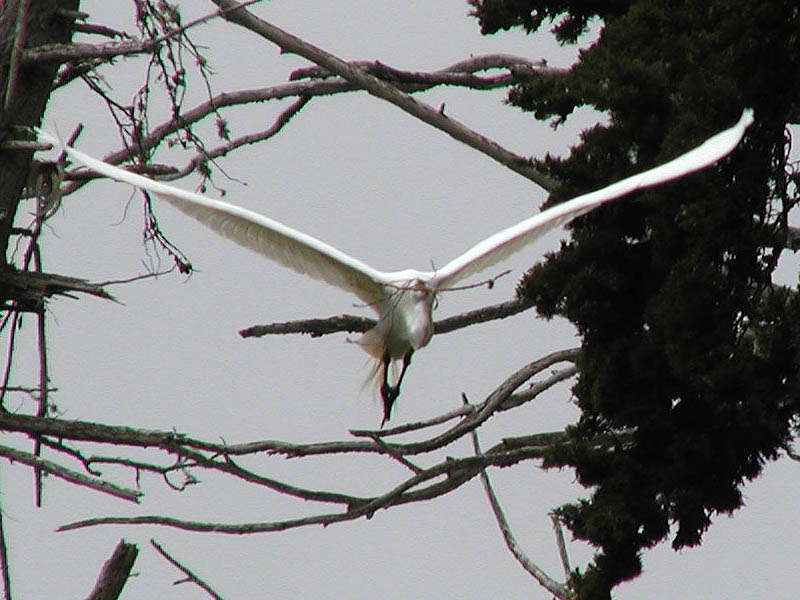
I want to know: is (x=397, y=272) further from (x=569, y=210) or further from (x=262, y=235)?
(x=569, y=210)

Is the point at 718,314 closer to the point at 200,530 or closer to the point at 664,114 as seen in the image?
the point at 664,114

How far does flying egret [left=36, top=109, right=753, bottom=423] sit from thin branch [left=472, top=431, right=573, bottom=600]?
3.74 ft

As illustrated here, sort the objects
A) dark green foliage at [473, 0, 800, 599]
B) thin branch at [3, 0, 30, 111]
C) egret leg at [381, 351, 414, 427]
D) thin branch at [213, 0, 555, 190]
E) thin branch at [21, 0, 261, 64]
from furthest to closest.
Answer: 1. thin branch at [213, 0, 555, 190]
2. egret leg at [381, 351, 414, 427]
3. thin branch at [3, 0, 30, 111]
4. dark green foliage at [473, 0, 800, 599]
5. thin branch at [21, 0, 261, 64]

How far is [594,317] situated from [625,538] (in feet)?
2.28

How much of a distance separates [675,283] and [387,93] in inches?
58.6

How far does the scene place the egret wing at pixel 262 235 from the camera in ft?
12.6

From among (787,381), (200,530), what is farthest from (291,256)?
(787,381)

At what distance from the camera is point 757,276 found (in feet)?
14.2

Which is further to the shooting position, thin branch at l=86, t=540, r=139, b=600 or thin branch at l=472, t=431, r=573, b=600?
thin branch at l=472, t=431, r=573, b=600

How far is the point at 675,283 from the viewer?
423 cm

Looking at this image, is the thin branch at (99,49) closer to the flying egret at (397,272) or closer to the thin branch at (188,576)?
the flying egret at (397,272)

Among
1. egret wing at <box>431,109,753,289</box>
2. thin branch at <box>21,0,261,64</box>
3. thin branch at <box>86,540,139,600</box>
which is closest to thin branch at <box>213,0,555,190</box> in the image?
thin branch at <box>21,0,261,64</box>

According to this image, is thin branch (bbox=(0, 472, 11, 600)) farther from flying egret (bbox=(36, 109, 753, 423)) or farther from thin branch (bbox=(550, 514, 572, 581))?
thin branch (bbox=(550, 514, 572, 581))

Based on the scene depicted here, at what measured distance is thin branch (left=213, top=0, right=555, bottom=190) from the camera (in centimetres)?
507
